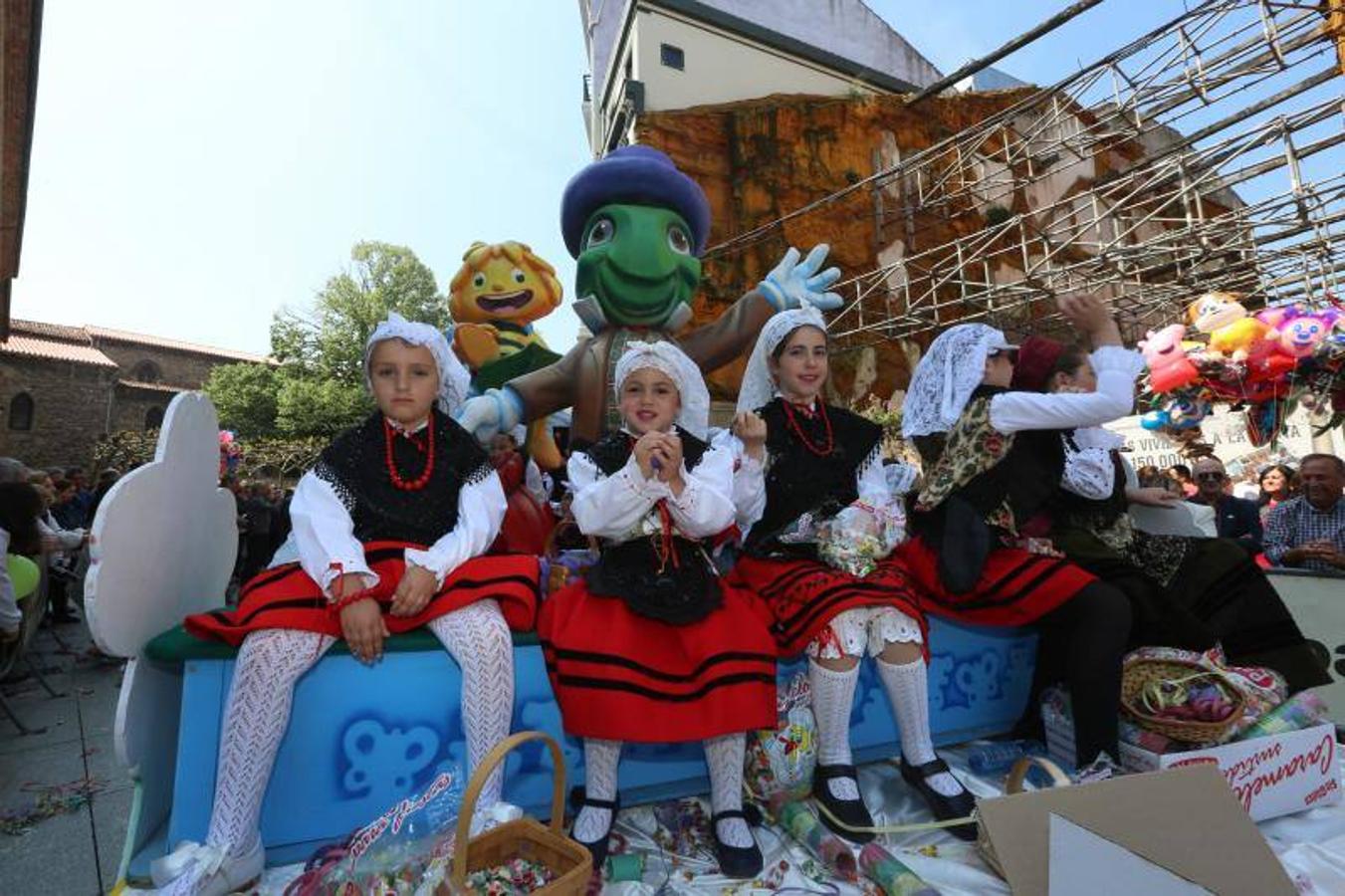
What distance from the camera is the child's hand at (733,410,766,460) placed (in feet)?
7.11

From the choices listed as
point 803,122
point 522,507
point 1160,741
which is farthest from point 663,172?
point 803,122

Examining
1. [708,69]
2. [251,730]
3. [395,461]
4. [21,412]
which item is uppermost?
[708,69]

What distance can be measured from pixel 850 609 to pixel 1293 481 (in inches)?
196

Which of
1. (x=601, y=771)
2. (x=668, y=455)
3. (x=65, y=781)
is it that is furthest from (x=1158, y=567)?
(x=65, y=781)

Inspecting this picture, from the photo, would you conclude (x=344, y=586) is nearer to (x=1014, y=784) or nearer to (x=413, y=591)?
(x=413, y=591)

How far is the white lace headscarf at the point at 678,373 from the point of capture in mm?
2150

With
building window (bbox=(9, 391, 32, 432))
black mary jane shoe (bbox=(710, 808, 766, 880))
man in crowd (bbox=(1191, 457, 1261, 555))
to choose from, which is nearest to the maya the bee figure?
black mary jane shoe (bbox=(710, 808, 766, 880))

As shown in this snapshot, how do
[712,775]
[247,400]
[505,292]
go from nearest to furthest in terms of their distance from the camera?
[712,775], [505,292], [247,400]

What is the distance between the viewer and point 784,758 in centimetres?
195

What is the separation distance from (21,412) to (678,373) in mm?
25746

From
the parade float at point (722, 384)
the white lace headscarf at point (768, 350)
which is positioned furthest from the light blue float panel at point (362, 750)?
the white lace headscarf at point (768, 350)

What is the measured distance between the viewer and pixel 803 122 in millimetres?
16016

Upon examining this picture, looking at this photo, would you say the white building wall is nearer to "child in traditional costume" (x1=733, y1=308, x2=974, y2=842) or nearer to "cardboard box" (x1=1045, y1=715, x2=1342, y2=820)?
"child in traditional costume" (x1=733, y1=308, x2=974, y2=842)

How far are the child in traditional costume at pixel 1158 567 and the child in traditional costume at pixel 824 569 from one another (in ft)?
2.28
